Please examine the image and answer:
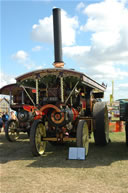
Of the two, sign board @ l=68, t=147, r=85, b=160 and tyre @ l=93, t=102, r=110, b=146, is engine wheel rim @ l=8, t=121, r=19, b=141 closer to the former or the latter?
tyre @ l=93, t=102, r=110, b=146

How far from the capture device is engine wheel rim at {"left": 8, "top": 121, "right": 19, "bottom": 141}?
29.9ft

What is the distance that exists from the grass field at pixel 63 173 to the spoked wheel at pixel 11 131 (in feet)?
9.01

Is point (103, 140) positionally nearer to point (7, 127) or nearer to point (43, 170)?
point (43, 170)

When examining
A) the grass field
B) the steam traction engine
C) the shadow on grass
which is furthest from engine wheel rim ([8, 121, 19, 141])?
the grass field

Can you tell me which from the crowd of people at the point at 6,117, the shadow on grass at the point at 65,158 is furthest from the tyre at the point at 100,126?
the crowd of people at the point at 6,117

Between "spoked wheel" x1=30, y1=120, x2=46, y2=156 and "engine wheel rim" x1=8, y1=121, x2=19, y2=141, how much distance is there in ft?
10.4

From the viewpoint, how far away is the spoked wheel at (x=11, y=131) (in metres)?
8.87

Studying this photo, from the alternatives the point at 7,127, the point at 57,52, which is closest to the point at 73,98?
the point at 7,127

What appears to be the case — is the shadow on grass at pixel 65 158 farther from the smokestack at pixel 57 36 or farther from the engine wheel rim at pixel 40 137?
the smokestack at pixel 57 36

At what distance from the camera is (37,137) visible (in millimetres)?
5945

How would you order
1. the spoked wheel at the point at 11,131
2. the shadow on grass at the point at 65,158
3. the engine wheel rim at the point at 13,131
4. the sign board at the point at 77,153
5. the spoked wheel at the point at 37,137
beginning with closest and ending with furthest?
the shadow on grass at the point at 65,158
the sign board at the point at 77,153
the spoked wheel at the point at 37,137
the spoked wheel at the point at 11,131
the engine wheel rim at the point at 13,131

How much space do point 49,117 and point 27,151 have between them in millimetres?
1324

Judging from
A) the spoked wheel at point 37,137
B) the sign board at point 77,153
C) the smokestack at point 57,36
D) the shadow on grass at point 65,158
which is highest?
the smokestack at point 57,36

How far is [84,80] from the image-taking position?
234 inches
